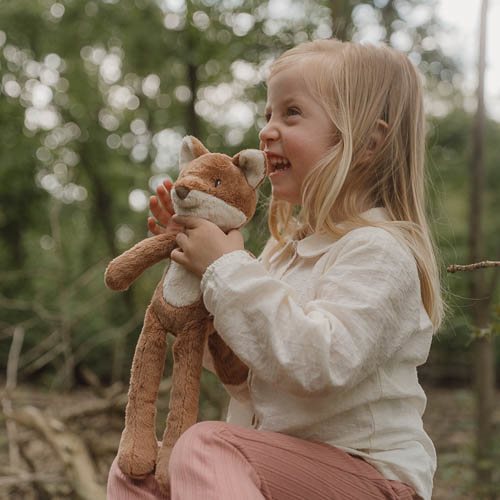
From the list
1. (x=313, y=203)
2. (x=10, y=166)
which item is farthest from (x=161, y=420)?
(x=10, y=166)

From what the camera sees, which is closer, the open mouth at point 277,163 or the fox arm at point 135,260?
the fox arm at point 135,260

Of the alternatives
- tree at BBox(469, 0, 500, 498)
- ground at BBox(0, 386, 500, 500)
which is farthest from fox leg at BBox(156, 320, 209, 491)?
tree at BBox(469, 0, 500, 498)

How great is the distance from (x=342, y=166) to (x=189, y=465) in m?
0.71

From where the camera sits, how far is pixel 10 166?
350 inches

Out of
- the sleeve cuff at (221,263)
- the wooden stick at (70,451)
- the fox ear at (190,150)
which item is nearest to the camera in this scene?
the sleeve cuff at (221,263)

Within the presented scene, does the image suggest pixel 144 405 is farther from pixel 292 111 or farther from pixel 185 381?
pixel 292 111

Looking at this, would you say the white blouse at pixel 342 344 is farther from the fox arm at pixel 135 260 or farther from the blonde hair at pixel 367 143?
the fox arm at pixel 135 260

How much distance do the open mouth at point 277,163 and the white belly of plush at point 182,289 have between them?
367 millimetres

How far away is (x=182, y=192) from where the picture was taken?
136 cm

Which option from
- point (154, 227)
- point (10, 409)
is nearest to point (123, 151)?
point (10, 409)

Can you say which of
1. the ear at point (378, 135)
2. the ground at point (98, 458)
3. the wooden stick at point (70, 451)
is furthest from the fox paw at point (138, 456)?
the ground at point (98, 458)

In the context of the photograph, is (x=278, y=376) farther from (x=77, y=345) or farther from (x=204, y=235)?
(x=77, y=345)

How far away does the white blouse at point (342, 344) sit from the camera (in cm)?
121

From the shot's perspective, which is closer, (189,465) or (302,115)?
(189,465)
